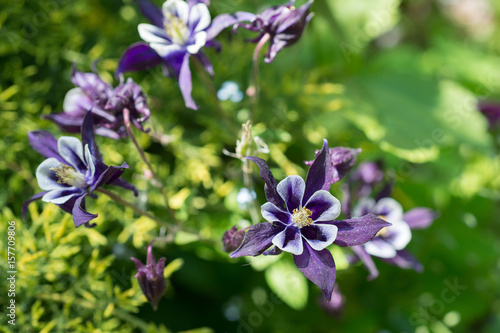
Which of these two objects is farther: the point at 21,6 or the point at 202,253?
the point at 21,6

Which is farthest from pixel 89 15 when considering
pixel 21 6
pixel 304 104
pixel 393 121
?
pixel 393 121

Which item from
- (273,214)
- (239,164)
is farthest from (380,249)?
(239,164)

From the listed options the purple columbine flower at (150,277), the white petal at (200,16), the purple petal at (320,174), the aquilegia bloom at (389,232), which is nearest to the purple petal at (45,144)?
the purple columbine flower at (150,277)

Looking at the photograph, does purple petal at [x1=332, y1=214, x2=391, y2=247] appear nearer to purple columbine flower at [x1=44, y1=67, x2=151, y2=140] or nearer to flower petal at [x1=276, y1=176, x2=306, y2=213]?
flower petal at [x1=276, y1=176, x2=306, y2=213]

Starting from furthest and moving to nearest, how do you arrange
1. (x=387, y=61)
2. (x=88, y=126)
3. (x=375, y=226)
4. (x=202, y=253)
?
(x=387, y=61)
(x=202, y=253)
(x=88, y=126)
(x=375, y=226)

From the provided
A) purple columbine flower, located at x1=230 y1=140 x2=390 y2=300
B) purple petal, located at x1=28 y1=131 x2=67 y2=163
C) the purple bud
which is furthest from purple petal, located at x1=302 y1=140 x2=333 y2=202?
purple petal, located at x1=28 y1=131 x2=67 y2=163

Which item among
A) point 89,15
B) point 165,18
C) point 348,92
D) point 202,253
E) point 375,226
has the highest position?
point 165,18

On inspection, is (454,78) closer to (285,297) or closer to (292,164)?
(292,164)
